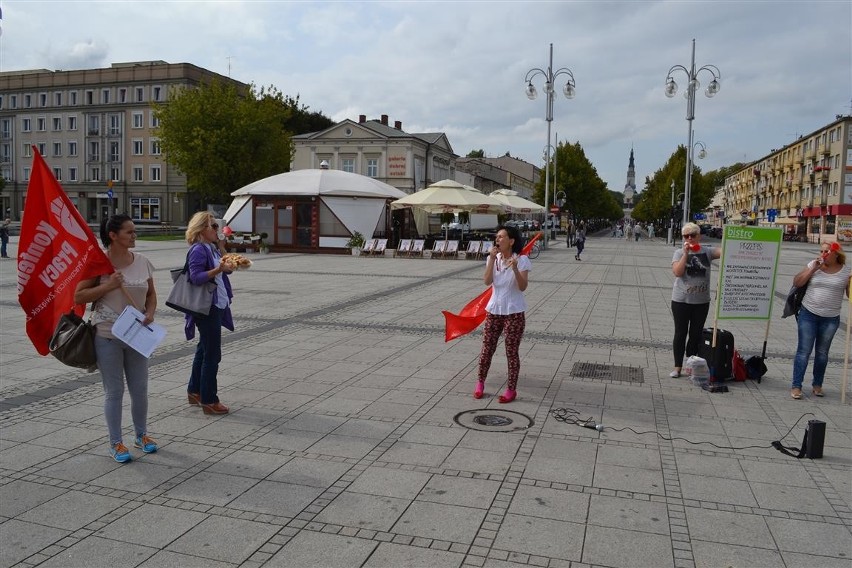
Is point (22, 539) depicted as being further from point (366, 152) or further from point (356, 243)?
point (366, 152)

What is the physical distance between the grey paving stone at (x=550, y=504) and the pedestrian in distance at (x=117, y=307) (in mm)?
2727

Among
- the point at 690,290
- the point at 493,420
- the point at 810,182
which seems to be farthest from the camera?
the point at 810,182

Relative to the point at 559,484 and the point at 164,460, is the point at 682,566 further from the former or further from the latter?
the point at 164,460

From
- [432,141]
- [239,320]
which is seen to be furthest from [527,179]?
[239,320]

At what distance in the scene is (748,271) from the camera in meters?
7.72

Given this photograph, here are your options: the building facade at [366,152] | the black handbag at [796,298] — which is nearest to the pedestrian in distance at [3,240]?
the black handbag at [796,298]

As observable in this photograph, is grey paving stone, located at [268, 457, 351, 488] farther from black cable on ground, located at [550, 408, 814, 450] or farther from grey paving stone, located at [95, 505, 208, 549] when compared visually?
black cable on ground, located at [550, 408, 814, 450]

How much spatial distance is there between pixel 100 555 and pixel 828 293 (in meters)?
6.67

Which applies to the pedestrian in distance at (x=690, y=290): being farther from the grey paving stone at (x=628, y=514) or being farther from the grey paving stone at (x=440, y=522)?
the grey paving stone at (x=440, y=522)

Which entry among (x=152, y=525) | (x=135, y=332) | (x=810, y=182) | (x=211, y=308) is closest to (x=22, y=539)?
(x=152, y=525)

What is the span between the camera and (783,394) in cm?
712

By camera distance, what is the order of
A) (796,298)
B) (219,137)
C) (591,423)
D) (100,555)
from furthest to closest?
1. (219,137)
2. (796,298)
3. (591,423)
4. (100,555)

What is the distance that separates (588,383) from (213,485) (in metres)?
4.26

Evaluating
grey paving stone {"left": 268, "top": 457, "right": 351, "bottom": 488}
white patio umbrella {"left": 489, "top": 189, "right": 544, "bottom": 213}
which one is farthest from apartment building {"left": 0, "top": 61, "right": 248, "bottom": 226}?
grey paving stone {"left": 268, "top": 457, "right": 351, "bottom": 488}
